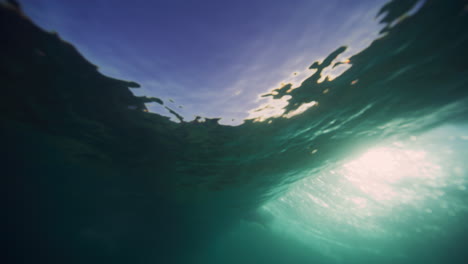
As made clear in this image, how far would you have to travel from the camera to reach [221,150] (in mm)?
12062

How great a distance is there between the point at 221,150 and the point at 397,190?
19.2 metres

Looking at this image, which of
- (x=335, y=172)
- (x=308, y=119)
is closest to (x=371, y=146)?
(x=335, y=172)

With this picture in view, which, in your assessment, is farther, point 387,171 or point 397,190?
point 397,190

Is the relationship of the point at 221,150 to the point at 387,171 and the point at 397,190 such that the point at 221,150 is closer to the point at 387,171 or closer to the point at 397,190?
the point at 387,171

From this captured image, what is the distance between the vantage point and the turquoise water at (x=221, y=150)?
267 inches

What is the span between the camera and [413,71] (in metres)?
7.61

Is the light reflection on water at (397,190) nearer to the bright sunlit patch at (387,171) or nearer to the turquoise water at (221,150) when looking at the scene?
the bright sunlit patch at (387,171)

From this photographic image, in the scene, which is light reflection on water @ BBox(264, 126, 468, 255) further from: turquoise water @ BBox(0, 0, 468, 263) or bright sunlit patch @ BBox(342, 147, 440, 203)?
turquoise water @ BBox(0, 0, 468, 263)

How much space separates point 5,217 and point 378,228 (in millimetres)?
43997

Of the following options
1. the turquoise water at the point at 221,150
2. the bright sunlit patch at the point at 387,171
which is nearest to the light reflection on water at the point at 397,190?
the bright sunlit patch at the point at 387,171

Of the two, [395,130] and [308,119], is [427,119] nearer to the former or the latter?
[395,130]

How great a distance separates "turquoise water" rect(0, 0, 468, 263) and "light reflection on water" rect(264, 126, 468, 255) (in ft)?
0.50

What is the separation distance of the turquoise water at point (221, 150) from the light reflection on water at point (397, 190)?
0.15 metres

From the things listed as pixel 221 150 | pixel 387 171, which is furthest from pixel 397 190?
pixel 221 150
